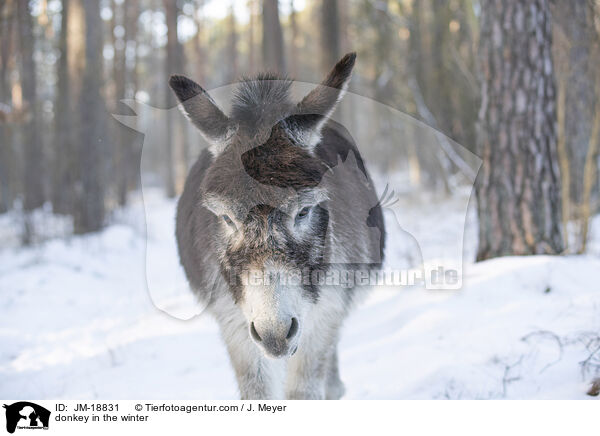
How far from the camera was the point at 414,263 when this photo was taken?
3.39 metres

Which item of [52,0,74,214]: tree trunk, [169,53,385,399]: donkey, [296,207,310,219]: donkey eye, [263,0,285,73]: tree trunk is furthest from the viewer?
[52,0,74,214]: tree trunk

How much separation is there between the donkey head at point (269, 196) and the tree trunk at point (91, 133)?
6.69m

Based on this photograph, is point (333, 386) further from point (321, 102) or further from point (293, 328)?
point (321, 102)

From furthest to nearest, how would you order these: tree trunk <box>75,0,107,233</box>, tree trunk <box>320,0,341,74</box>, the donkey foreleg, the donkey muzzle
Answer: tree trunk <box>75,0,107,233</box> < tree trunk <box>320,0,341,74</box> < the donkey foreleg < the donkey muzzle

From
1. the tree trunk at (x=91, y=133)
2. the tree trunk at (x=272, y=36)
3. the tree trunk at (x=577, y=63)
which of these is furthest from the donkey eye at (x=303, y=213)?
the tree trunk at (x=91, y=133)

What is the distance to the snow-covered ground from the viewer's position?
8.50ft

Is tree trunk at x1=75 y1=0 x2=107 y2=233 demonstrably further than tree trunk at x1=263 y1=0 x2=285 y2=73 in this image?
Yes

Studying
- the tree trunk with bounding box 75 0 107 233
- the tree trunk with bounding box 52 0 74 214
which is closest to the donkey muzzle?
the tree trunk with bounding box 75 0 107 233

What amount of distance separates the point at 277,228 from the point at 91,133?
745 centimetres

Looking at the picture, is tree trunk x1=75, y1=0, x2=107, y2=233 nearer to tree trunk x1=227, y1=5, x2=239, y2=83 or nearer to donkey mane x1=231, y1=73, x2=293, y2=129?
donkey mane x1=231, y1=73, x2=293, y2=129

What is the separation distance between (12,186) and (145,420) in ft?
51.3

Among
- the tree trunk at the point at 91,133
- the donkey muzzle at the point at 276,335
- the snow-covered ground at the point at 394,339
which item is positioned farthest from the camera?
the tree trunk at the point at 91,133

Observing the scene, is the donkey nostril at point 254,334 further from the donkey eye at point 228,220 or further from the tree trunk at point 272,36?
the tree trunk at point 272,36

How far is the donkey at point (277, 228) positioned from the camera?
1835 mm
